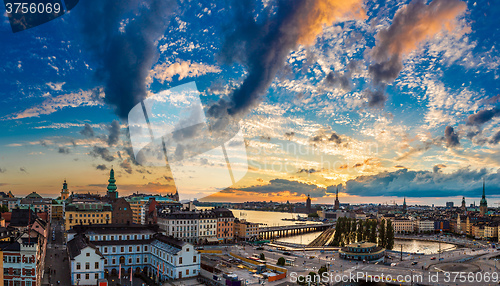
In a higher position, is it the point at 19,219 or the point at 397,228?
the point at 19,219

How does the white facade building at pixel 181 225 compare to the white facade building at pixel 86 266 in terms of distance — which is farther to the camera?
the white facade building at pixel 181 225

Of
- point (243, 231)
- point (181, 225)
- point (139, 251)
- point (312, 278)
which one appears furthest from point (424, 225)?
point (139, 251)

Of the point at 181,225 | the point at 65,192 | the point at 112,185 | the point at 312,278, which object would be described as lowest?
the point at 312,278

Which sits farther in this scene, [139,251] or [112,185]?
[112,185]

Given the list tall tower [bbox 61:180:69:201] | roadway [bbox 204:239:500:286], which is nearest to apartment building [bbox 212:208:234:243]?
roadway [bbox 204:239:500:286]

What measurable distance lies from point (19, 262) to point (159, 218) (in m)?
42.2

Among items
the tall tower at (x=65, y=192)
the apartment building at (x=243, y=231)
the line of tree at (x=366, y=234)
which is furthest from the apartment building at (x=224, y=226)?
the tall tower at (x=65, y=192)

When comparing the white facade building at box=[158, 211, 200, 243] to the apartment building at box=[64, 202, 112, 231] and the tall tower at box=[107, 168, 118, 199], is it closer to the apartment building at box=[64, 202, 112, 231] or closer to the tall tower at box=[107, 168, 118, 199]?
the apartment building at box=[64, 202, 112, 231]

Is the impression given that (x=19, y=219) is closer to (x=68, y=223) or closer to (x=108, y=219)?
(x=68, y=223)

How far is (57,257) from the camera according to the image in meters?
54.6

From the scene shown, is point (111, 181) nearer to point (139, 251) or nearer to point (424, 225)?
point (139, 251)

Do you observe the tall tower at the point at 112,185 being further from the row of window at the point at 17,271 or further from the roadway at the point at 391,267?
the row of window at the point at 17,271

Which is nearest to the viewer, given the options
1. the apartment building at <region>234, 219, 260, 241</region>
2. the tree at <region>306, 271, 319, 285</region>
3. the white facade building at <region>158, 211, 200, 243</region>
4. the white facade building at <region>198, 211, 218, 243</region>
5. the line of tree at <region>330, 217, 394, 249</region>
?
the tree at <region>306, 271, 319, 285</region>

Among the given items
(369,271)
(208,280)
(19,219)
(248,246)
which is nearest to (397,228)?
(248,246)
